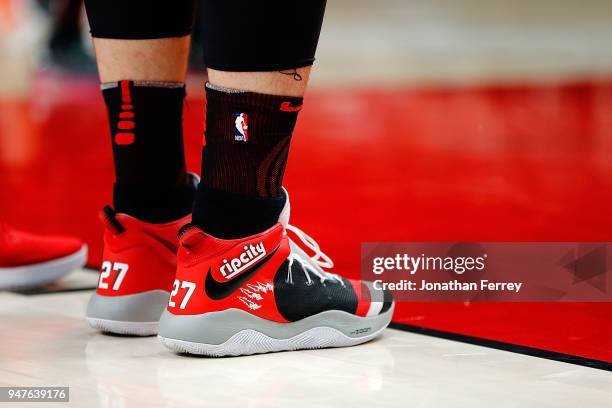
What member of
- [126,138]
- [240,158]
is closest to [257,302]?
[240,158]

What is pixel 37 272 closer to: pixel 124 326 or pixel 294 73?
pixel 124 326

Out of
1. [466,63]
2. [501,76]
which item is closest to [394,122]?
[501,76]

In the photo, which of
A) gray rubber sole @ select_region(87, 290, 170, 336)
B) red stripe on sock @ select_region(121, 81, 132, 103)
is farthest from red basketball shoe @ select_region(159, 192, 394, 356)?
red stripe on sock @ select_region(121, 81, 132, 103)

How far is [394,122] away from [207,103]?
7.40 feet

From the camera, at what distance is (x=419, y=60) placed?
6.25 metres

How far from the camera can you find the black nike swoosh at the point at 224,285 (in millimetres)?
1146

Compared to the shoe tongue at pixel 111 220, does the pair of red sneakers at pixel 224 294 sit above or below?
below

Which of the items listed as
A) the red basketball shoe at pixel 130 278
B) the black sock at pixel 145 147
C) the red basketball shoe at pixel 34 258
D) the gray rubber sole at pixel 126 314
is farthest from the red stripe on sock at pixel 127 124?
the red basketball shoe at pixel 34 258

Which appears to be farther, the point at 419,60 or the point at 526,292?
the point at 419,60

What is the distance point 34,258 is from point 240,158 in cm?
56

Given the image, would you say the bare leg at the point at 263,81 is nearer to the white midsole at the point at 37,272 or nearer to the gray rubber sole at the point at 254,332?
the gray rubber sole at the point at 254,332

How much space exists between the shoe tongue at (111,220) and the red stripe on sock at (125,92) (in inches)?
5.2

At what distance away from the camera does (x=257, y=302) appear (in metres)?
1.17

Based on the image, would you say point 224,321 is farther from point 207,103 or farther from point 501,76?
point 501,76
